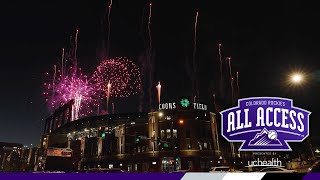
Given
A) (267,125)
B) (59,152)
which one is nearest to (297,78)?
(267,125)

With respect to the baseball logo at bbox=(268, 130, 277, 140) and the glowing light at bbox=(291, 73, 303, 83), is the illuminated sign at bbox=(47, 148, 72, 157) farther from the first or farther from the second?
the baseball logo at bbox=(268, 130, 277, 140)

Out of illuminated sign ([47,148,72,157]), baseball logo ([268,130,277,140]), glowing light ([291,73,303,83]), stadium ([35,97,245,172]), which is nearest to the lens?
baseball logo ([268,130,277,140])

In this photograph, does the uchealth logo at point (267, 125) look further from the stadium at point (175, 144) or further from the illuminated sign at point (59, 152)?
the stadium at point (175, 144)

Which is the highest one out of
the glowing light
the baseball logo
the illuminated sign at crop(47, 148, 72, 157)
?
the glowing light

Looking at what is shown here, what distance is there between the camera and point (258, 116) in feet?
31.4

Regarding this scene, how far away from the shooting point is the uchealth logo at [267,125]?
31.0ft

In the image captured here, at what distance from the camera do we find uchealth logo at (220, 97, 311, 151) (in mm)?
9461

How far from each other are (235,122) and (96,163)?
76.8 metres

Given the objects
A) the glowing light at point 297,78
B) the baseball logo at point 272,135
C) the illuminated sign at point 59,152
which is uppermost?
the glowing light at point 297,78

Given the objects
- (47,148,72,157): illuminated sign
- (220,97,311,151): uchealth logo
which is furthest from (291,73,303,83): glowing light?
(47,148,72,157): illuminated sign

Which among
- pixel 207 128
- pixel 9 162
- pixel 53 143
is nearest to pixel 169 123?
pixel 207 128

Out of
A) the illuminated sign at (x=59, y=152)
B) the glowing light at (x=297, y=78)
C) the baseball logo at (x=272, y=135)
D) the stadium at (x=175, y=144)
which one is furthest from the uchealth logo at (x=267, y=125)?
the stadium at (x=175, y=144)

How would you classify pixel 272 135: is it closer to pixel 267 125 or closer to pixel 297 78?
pixel 267 125

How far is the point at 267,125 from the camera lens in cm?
944
